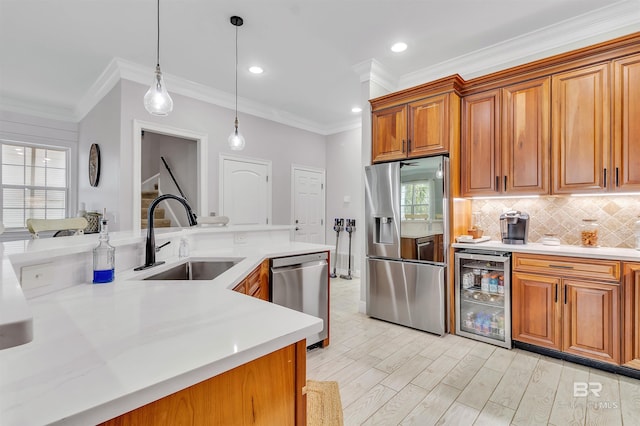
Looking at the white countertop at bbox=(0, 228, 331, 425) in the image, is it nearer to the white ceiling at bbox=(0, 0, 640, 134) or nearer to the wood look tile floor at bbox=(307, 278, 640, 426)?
the wood look tile floor at bbox=(307, 278, 640, 426)

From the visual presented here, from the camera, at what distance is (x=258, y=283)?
214 centimetres

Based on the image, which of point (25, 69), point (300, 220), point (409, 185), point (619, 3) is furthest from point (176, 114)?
point (619, 3)

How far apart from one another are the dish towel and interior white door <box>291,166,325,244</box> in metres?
3.46

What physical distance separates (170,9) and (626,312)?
4342mm

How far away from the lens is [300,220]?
18.5 ft

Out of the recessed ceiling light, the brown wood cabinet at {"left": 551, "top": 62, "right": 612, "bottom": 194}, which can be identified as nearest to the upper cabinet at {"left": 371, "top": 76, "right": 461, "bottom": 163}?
the recessed ceiling light

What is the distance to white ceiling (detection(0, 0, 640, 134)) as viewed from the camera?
261 centimetres

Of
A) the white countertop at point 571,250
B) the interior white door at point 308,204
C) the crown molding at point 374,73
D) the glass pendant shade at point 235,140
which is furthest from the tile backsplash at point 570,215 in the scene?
the interior white door at point 308,204

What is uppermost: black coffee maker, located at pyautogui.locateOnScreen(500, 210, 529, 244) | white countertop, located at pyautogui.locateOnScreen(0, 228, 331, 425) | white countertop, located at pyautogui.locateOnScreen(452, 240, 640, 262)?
black coffee maker, located at pyautogui.locateOnScreen(500, 210, 529, 244)

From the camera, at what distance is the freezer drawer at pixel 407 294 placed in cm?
301

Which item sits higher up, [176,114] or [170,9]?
[170,9]

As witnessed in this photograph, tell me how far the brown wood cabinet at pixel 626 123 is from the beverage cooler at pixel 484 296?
104 cm

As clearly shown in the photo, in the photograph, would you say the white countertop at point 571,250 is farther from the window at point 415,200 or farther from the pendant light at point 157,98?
the pendant light at point 157,98

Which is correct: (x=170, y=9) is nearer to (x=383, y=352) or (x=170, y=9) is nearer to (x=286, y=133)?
(x=286, y=133)
